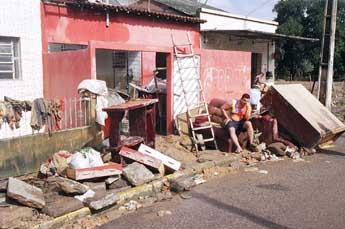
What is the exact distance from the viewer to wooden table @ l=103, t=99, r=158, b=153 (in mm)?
7191

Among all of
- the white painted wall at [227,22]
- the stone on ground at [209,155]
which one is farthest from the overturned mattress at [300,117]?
the white painted wall at [227,22]

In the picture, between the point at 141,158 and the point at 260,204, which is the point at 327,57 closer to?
the point at 141,158

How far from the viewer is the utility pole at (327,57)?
42.8ft

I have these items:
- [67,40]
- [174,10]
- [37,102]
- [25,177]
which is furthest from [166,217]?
[174,10]

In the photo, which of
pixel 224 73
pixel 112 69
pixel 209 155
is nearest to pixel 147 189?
pixel 209 155

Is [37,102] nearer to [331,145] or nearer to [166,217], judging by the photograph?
[166,217]

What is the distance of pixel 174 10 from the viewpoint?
15797 millimetres

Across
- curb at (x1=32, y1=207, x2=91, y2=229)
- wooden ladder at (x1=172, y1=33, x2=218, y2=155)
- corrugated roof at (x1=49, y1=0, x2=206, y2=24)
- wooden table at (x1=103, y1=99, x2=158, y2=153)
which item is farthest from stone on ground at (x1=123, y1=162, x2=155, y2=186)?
corrugated roof at (x1=49, y1=0, x2=206, y2=24)

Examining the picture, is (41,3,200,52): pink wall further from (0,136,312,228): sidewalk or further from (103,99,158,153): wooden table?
(0,136,312,228): sidewalk

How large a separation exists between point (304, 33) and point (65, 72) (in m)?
28.0

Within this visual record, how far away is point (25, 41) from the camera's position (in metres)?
10.2

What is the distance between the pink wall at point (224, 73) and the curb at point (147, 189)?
3.37 m

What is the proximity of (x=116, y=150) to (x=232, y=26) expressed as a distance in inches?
444

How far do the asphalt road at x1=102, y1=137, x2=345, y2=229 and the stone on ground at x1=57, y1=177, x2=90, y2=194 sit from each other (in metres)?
0.80
